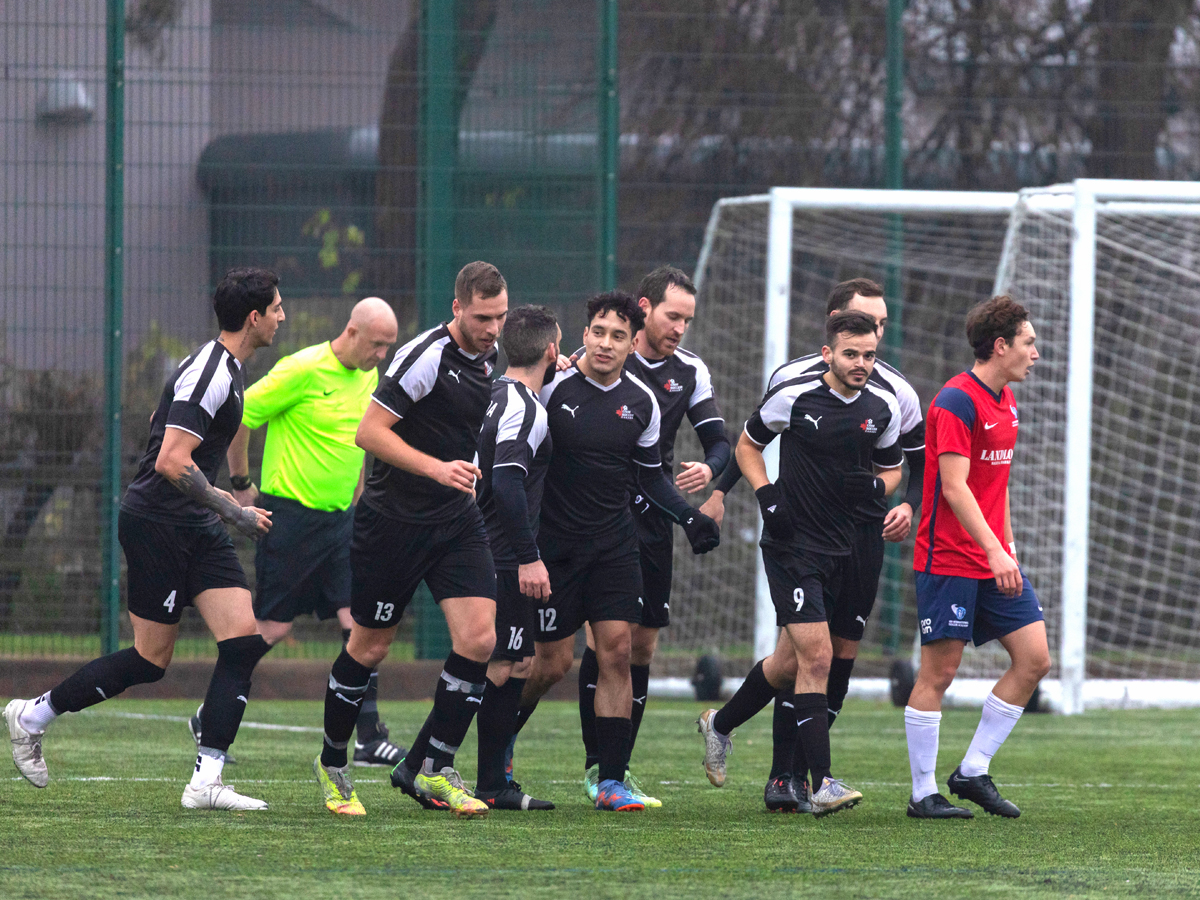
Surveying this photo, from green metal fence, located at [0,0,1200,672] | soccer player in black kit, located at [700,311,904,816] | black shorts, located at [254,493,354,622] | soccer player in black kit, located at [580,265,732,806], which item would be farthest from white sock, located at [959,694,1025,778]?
green metal fence, located at [0,0,1200,672]

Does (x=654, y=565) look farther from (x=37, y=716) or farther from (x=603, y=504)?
(x=37, y=716)

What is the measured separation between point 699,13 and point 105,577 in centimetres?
600

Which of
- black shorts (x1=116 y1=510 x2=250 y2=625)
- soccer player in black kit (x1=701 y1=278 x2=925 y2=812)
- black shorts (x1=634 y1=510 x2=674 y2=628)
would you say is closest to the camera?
black shorts (x1=116 y1=510 x2=250 y2=625)

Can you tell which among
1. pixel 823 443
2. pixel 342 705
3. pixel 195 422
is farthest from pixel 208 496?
pixel 823 443

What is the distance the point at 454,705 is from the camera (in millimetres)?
6160

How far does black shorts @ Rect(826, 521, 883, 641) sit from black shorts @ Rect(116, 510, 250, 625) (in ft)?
7.42

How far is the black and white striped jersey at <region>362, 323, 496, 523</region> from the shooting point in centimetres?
599

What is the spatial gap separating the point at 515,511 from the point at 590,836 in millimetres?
1181

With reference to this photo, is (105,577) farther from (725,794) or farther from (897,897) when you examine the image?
(897,897)

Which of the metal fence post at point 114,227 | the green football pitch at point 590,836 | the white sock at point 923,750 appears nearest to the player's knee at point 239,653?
the green football pitch at point 590,836

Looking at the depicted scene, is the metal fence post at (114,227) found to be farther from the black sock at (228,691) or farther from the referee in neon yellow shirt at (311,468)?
the black sock at (228,691)

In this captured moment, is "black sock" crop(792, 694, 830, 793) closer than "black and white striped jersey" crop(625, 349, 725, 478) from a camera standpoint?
Yes

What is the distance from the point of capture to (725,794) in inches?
278

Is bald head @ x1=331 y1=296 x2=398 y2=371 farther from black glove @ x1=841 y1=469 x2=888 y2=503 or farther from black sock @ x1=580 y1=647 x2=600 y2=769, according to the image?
black glove @ x1=841 y1=469 x2=888 y2=503
